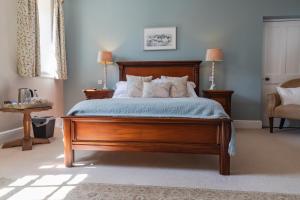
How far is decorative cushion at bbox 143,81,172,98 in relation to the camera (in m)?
4.17

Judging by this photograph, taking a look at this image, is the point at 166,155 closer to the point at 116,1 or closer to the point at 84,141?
the point at 84,141

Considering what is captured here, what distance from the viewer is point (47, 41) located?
16.2ft

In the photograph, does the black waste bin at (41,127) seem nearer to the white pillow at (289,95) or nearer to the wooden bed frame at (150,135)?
the wooden bed frame at (150,135)

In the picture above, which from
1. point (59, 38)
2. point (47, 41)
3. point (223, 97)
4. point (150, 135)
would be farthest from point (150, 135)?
point (59, 38)

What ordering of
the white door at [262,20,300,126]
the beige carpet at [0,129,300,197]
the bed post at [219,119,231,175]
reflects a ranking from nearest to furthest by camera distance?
the beige carpet at [0,129,300,197] < the bed post at [219,119,231,175] < the white door at [262,20,300,126]

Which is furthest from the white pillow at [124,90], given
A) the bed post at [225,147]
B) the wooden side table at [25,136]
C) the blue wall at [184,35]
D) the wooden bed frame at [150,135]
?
the bed post at [225,147]

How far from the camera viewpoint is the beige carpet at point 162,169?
2225 millimetres

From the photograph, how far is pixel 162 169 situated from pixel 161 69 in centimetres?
284

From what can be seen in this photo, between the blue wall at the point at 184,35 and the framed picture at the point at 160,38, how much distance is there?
0.11 meters

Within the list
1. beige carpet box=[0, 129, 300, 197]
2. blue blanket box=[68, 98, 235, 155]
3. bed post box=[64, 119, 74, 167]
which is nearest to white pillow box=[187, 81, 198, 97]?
beige carpet box=[0, 129, 300, 197]

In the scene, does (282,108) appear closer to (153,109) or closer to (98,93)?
(153,109)

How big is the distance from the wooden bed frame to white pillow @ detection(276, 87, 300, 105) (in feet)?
9.08

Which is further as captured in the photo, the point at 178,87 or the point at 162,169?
the point at 178,87

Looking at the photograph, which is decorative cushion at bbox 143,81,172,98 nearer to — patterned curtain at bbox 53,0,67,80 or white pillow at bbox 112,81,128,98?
white pillow at bbox 112,81,128,98
